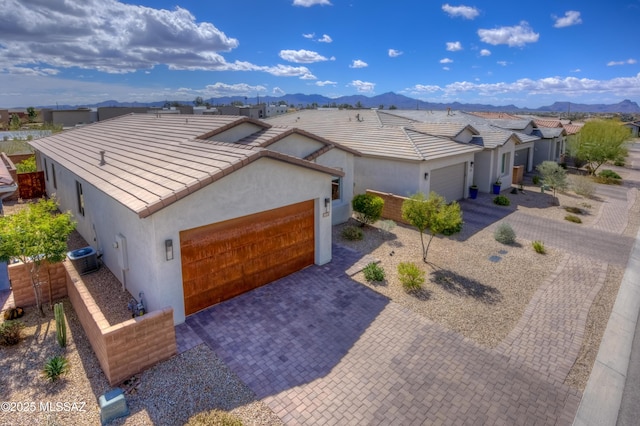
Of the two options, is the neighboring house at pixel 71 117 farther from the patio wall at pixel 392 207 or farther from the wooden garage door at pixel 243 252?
the wooden garage door at pixel 243 252

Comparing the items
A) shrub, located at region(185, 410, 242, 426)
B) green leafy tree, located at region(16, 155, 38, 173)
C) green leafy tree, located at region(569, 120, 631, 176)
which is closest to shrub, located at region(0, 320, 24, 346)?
shrub, located at region(185, 410, 242, 426)

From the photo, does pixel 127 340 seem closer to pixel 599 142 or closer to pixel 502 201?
pixel 502 201

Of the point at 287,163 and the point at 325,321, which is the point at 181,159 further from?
the point at 325,321

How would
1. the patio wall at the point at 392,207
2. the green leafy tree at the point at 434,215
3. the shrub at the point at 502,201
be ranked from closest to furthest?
the green leafy tree at the point at 434,215 < the patio wall at the point at 392,207 < the shrub at the point at 502,201

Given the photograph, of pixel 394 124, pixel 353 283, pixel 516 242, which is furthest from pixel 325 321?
pixel 394 124

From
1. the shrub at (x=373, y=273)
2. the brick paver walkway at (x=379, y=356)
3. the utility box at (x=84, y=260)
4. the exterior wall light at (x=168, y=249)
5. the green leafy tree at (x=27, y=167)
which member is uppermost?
the green leafy tree at (x=27, y=167)

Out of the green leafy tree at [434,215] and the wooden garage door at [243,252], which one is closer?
the wooden garage door at [243,252]

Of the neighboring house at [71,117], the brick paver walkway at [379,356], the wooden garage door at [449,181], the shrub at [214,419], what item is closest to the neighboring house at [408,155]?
the wooden garage door at [449,181]

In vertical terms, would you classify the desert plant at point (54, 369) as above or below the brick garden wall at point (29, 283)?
below

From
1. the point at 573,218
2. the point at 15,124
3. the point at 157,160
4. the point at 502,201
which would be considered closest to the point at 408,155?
the point at 502,201
